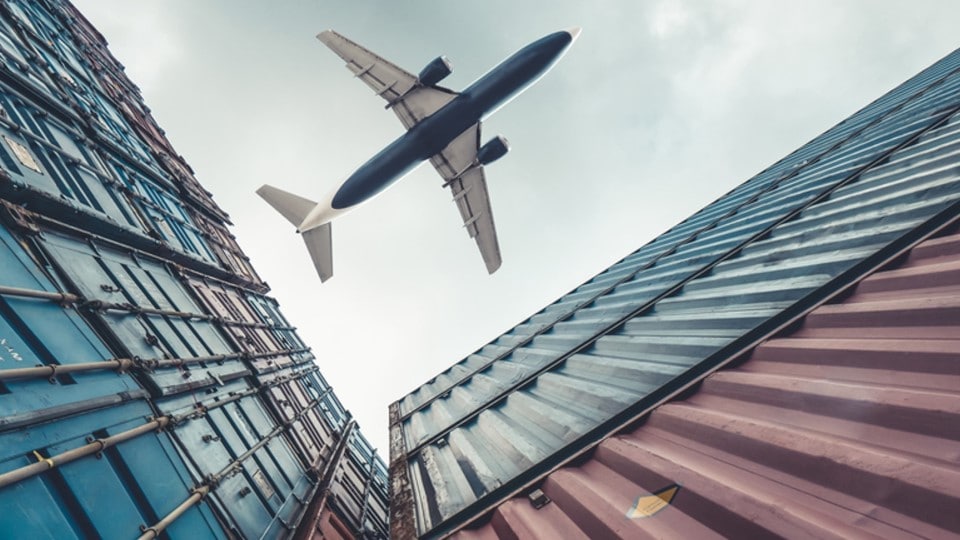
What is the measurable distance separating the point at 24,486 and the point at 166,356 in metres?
3.27

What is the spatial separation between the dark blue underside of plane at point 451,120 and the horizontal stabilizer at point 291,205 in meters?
2.09

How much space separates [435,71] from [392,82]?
5.52ft

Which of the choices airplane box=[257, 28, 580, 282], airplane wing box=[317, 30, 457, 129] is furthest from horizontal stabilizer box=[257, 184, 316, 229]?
airplane wing box=[317, 30, 457, 129]

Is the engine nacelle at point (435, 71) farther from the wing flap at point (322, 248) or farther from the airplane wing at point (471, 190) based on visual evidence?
the wing flap at point (322, 248)

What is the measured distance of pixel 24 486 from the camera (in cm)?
344

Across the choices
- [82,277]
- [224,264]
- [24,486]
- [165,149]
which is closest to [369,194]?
[224,264]

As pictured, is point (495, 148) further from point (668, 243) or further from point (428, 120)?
point (668, 243)

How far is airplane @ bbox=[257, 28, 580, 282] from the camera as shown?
544 inches

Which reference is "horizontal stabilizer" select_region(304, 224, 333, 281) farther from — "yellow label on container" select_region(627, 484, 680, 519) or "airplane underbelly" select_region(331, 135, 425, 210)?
"yellow label on container" select_region(627, 484, 680, 519)

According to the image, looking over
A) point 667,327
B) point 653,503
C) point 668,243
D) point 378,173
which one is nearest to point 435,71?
point 378,173

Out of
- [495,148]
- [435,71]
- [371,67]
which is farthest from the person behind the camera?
[495,148]

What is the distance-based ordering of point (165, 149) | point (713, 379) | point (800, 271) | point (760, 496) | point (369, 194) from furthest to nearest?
point (165, 149), point (369, 194), point (800, 271), point (713, 379), point (760, 496)

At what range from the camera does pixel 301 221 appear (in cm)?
1627

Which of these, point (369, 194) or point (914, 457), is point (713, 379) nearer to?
point (914, 457)
